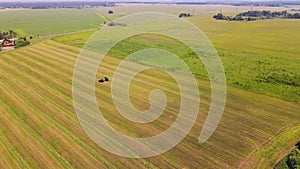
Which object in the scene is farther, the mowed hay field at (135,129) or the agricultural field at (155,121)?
the agricultural field at (155,121)

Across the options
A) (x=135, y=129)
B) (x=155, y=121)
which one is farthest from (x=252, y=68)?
(x=135, y=129)

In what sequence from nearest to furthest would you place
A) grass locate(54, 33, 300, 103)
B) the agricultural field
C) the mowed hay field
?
the mowed hay field
the agricultural field
grass locate(54, 33, 300, 103)

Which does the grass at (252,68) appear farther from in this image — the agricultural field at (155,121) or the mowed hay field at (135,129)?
the mowed hay field at (135,129)

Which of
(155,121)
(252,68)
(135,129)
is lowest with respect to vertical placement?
(135,129)

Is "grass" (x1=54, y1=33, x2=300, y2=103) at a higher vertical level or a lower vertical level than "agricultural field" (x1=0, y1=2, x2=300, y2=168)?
higher

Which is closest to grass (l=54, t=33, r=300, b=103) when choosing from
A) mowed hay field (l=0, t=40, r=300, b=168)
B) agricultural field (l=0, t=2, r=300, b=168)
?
agricultural field (l=0, t=2, r=300, b=168)

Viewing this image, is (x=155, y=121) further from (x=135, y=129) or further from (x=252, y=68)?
(x=252, y=68)

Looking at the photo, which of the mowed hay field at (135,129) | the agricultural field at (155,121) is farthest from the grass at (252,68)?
the mowed hay field at (135,129)

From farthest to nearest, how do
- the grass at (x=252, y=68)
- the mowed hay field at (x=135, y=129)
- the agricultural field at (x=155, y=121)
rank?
the grass at (x=252, y=68) → the agricultural field at (x=155, y=121) → the mowed hay field at (x=135, y=129)

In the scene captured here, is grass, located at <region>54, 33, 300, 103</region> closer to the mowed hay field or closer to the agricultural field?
the agricultural field
